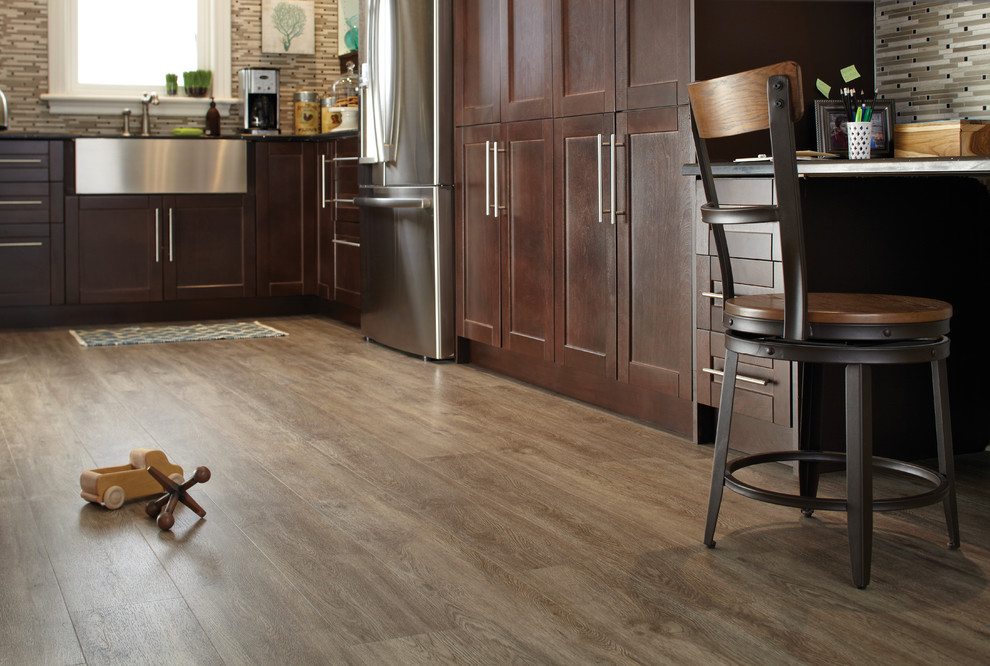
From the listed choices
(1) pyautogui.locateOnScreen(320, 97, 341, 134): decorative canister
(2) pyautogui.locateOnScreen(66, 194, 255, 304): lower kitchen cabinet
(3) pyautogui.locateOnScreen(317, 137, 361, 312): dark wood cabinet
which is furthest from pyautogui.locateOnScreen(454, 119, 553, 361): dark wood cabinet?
(2) pyautogui.locateOnScreen(66, 194, 255, 304): lower kitchen cabinet

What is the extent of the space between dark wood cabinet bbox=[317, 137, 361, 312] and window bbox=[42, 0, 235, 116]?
1.01m

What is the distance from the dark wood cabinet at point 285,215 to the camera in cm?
566

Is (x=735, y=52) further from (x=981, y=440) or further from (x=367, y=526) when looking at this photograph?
(x=367, y=526)

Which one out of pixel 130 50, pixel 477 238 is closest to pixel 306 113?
pixel 130 50

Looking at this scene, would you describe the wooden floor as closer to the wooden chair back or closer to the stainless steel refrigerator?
the wooden chair back

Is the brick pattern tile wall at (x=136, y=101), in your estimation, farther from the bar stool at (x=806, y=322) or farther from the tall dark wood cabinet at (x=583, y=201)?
the bar stool at (x=806, y=322)

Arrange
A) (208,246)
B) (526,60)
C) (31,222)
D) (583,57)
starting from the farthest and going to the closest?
1. (208,246)
2. (31,222)
3. (526,60)
4. (583,57)

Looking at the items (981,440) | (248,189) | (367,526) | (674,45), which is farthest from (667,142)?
(248,189)

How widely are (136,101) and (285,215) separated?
1.08m

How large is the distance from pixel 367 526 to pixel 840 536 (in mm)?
951

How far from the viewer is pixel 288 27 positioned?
243 inches

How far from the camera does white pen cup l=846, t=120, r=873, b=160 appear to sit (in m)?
2.63

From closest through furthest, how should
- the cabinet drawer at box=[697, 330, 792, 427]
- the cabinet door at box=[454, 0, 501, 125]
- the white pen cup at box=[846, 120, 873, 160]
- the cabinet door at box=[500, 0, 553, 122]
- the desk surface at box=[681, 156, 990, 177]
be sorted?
the desk surface at box=[681, 156, 990, 177] < the cabinet drawer at box=[697, 330, 792, 427] < the white pen cup at box=[846, 120, 873, 160] < the cabinet door at box=[500, 0, 553, 122] < the cabinet door at box=[454, 0, 501, 125]

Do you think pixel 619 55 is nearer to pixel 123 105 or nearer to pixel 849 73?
pixel 849 73
